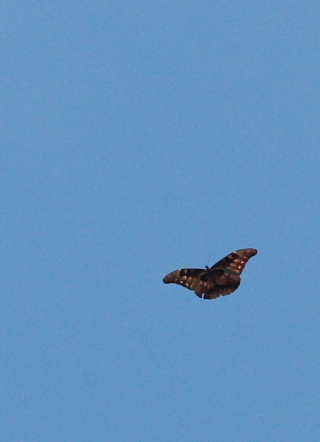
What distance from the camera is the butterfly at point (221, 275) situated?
72.1 feet

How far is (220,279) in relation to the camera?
22031 mm

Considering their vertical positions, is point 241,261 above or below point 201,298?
above

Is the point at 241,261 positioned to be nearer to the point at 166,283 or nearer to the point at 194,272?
the point at 194,272

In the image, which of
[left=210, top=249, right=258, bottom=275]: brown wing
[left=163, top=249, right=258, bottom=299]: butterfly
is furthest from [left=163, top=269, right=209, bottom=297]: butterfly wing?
[left=210, top=249, right=258, bottom=275]: brown wing

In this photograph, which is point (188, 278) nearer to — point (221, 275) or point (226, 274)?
point (221, 275)

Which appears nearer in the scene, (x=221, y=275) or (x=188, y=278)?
(x=221, y=275)

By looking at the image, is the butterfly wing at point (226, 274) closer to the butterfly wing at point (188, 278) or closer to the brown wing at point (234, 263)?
the brown wing at point (234, 263)

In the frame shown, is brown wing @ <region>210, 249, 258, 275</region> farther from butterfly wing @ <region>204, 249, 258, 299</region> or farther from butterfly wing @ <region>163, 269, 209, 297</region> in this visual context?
butterfly wing @ <region>163, 269, 209, 297</region>

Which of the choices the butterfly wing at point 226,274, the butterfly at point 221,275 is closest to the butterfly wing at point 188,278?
the butterfly at point 221,275

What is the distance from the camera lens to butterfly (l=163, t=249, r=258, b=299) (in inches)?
866

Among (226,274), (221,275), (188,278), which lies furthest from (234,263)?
(188,278)

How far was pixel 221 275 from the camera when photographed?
22.0 m

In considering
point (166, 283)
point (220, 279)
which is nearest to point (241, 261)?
point (220, 279)

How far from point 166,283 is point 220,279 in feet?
8.39
